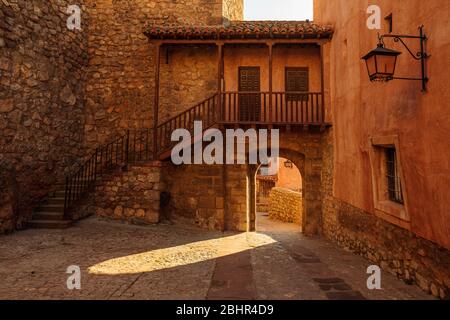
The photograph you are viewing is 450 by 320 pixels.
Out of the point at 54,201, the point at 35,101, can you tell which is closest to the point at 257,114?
the point at 35,101

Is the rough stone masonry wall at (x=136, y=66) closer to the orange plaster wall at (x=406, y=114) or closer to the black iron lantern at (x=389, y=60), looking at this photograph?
the orange plaster wall at (x=406, y=114)

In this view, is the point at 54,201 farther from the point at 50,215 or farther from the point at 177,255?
the point at 177,255

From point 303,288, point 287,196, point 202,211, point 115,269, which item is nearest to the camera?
point 303,288

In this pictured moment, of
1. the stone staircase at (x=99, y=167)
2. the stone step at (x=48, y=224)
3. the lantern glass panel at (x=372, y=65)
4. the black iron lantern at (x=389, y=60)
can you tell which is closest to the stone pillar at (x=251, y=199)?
the stone staircase at (x=99, y=167)

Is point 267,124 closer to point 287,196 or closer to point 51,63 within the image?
point 51,63

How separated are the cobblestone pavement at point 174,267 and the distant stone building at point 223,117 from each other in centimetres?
79

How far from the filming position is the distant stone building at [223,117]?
509 cm

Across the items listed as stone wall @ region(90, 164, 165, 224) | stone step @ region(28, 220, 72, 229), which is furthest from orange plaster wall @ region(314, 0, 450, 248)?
stone step @ region(28, 220, 72, 229)

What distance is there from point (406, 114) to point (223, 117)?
19.9 feet

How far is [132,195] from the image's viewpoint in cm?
1005

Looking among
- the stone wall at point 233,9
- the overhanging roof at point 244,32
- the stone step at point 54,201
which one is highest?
the stone wall at point 233,9
